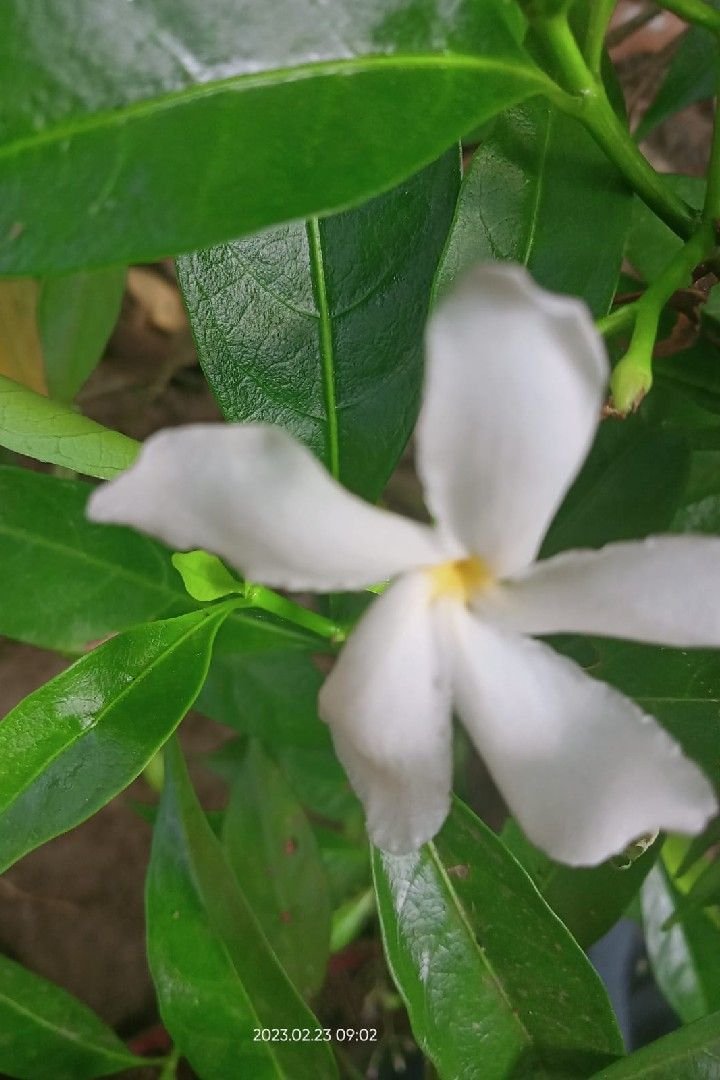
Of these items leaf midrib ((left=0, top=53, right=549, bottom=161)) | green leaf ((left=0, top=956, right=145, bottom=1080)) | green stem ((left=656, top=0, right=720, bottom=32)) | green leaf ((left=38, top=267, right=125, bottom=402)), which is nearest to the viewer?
leaf midrib ((left=0, top=53, right=549, bottom=161))

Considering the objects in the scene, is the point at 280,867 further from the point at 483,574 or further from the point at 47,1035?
the point at 483,574

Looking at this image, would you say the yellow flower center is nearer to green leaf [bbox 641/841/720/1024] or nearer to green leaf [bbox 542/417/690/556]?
green leaf [bbox 542/417/690/556]

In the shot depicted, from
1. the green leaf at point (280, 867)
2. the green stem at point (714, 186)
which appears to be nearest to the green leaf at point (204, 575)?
the green stem at point (714, 186)

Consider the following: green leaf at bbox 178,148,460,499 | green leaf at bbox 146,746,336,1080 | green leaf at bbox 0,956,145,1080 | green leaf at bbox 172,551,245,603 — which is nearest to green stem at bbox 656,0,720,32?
green leaf at bbox 178,148,460,499

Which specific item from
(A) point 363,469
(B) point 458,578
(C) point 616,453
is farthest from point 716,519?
(B) point 458,578

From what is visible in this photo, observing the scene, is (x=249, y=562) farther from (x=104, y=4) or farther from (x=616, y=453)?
(x=616, y=453)

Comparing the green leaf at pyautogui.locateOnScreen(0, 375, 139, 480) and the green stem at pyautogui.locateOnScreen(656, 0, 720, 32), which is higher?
the green stem at pyautogui.locateOnScreen(656, 0, 720, 32)
